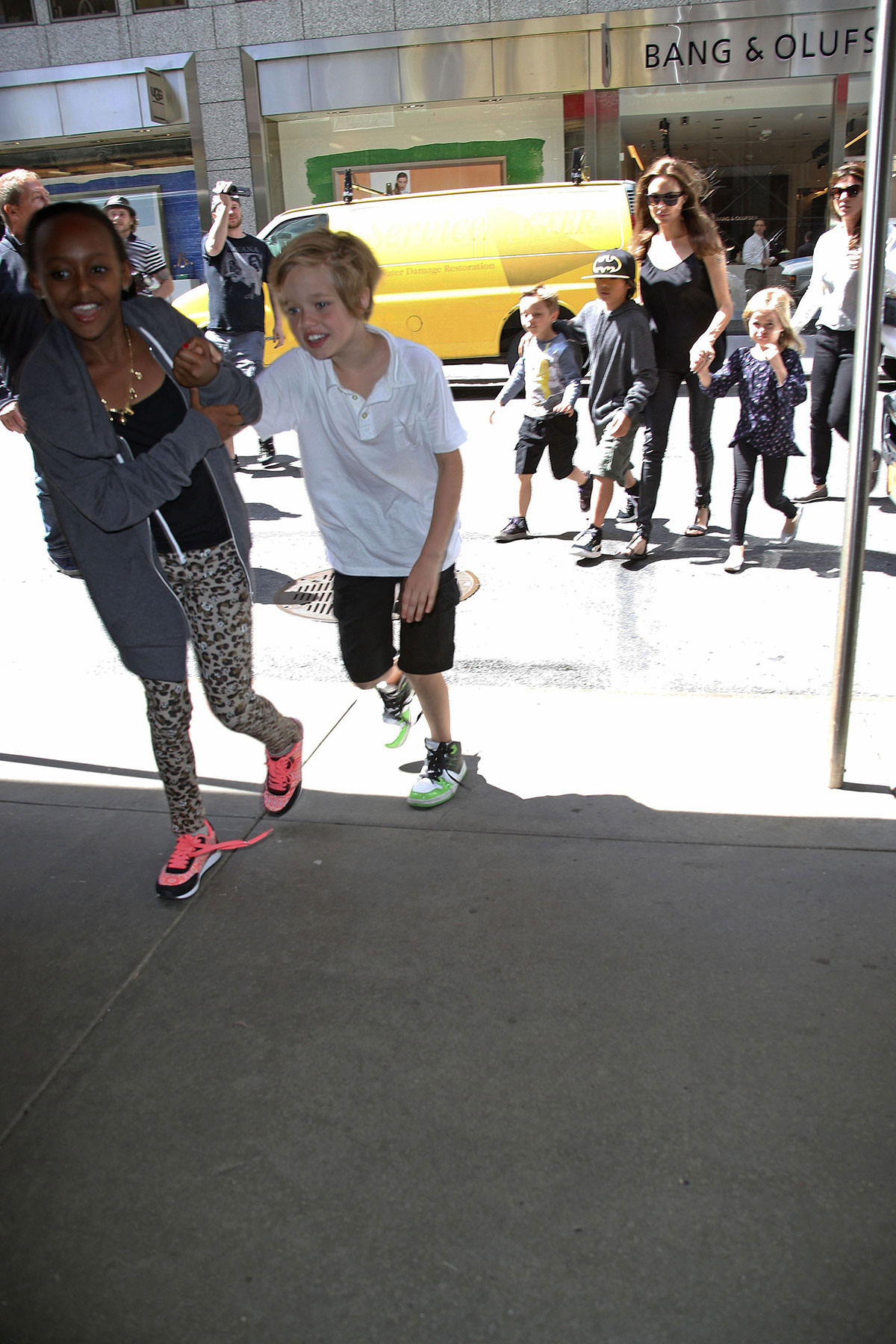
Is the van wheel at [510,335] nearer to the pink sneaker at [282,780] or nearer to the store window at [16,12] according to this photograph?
the pink sneaker at [282,780]

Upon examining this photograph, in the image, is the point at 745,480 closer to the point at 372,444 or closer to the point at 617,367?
the point at 617,367

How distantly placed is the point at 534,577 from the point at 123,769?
2.71 meters

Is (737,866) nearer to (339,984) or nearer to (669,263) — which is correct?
(339,984)

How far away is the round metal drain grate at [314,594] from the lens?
5402mm

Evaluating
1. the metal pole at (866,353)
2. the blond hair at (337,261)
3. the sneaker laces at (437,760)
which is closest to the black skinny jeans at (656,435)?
the metal pole at (866,353)

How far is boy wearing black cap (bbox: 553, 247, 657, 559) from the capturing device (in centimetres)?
567

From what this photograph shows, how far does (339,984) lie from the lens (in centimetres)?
260

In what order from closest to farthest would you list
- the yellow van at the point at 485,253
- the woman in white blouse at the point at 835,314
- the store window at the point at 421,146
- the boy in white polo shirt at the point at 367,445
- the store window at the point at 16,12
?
the boy in white polo shirt at the point at 367,445 < the woman in white blouse at the point at 835,314 < the yellow van at the point at 485,253 < the store window at the point at 421,146 < the store window at the point at 16,12

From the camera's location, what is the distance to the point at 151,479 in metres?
2.55

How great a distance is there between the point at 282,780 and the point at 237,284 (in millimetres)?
5472

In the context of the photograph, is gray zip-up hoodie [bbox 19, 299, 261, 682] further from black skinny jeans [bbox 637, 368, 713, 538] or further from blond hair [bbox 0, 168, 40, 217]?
black skinny jeans [bbox 637, 368, 713, 538]

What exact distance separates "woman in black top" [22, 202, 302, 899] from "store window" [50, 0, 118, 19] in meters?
19.8

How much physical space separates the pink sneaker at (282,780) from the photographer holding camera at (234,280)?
489cm

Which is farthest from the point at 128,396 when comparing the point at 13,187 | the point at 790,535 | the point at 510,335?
the point at 510,335
